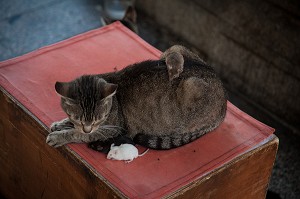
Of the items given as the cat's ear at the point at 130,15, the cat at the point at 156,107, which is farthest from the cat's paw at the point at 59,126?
the cat's ear at the point at 130,15

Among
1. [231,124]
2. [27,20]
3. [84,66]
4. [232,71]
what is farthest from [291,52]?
[27,20]

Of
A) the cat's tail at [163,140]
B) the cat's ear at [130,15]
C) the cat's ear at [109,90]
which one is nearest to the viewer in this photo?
the cat's ear at [109,90]

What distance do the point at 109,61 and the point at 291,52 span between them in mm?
1056

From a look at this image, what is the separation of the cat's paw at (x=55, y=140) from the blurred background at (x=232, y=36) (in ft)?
3.69

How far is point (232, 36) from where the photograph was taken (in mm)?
3219

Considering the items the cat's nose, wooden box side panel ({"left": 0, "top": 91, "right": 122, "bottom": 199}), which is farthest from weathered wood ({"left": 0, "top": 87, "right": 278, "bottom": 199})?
the cat's nose

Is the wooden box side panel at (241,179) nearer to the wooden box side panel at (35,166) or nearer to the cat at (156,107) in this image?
the cat at (156,107)

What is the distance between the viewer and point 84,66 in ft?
7.90

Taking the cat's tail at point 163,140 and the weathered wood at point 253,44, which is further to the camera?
the weathered wood at point 253,44

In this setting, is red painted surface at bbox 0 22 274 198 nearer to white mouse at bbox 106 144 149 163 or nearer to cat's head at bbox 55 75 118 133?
white mouse at bbox 106 144 149 163

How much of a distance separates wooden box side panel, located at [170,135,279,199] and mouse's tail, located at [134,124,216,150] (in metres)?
0.17

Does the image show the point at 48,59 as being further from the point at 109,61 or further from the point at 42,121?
the point at 42,121

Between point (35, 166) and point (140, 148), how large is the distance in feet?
1.56

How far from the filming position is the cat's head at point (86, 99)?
191cm
